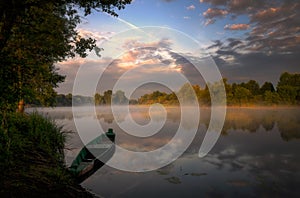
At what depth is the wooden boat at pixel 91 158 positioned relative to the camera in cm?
1077

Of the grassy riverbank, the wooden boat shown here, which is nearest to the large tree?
the grassy riverbank

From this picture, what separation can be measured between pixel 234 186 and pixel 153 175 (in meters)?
4.00

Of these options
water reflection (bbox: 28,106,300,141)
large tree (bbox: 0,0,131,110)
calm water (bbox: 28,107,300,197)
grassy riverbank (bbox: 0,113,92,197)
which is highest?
large tree (bbox: 0,0,131,110)

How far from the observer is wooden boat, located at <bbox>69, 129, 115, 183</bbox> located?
1077 centimetres

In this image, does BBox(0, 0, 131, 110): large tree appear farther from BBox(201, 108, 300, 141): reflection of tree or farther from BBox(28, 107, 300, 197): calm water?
BBox(201, 108, 300, 141): reflection of tree

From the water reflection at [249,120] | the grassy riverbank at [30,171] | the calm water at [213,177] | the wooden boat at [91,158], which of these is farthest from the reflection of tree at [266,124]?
the grassy riverbank at [30,171]

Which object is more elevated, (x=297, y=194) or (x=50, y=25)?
(x=50, y=25)

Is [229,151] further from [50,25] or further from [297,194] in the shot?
[50,25]

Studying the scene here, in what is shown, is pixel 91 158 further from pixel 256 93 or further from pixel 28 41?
pixel 256 93

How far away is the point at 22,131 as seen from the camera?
12156 mm

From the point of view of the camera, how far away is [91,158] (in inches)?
551

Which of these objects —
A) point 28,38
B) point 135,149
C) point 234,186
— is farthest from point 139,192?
point 135,149

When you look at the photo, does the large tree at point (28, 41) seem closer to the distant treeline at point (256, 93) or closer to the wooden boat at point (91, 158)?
the wooden boat at point (91, 158)

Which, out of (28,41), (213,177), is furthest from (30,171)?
(213,177)
